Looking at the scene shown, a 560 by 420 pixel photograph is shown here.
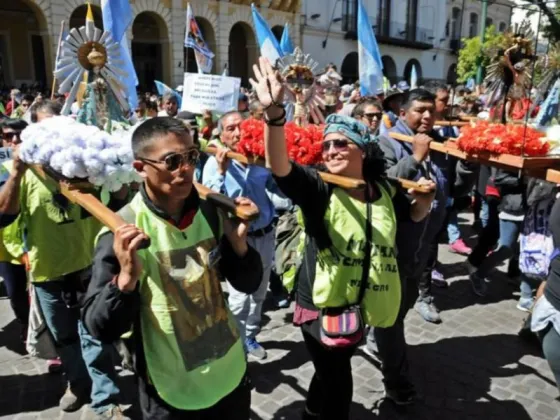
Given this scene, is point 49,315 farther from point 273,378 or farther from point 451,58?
point 451,58

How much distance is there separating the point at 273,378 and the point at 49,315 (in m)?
1.74

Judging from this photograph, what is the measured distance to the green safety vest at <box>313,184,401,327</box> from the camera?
109 inches

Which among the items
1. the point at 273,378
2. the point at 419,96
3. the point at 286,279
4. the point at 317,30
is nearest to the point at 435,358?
the point at 273,378

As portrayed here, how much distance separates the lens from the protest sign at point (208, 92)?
6.44 metres

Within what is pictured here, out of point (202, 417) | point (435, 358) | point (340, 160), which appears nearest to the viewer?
point (202, 417)

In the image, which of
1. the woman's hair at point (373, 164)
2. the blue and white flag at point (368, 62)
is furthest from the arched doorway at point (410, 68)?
the woman's hair at point (373, 164)

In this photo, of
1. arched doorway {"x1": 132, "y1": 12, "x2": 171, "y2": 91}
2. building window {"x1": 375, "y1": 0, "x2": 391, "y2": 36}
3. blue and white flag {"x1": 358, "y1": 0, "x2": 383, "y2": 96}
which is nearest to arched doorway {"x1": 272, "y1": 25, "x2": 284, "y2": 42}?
arched doorway {"x1": 132, "y1": 12, "x2": 171, "y2": 91}

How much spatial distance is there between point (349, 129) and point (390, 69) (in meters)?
37.4

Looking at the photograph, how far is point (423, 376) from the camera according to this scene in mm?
4188

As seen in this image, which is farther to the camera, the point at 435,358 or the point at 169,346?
the point at 435,358

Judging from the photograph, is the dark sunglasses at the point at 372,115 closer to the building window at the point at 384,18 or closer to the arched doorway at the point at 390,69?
the building window at the point at 384,18

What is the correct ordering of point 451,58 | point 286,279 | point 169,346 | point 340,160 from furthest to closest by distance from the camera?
1. point 451,58
2. point 286,279
3. point 340,160
4. point 169,346

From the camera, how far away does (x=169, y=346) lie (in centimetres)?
219

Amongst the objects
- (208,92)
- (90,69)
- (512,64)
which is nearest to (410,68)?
(208,92)
